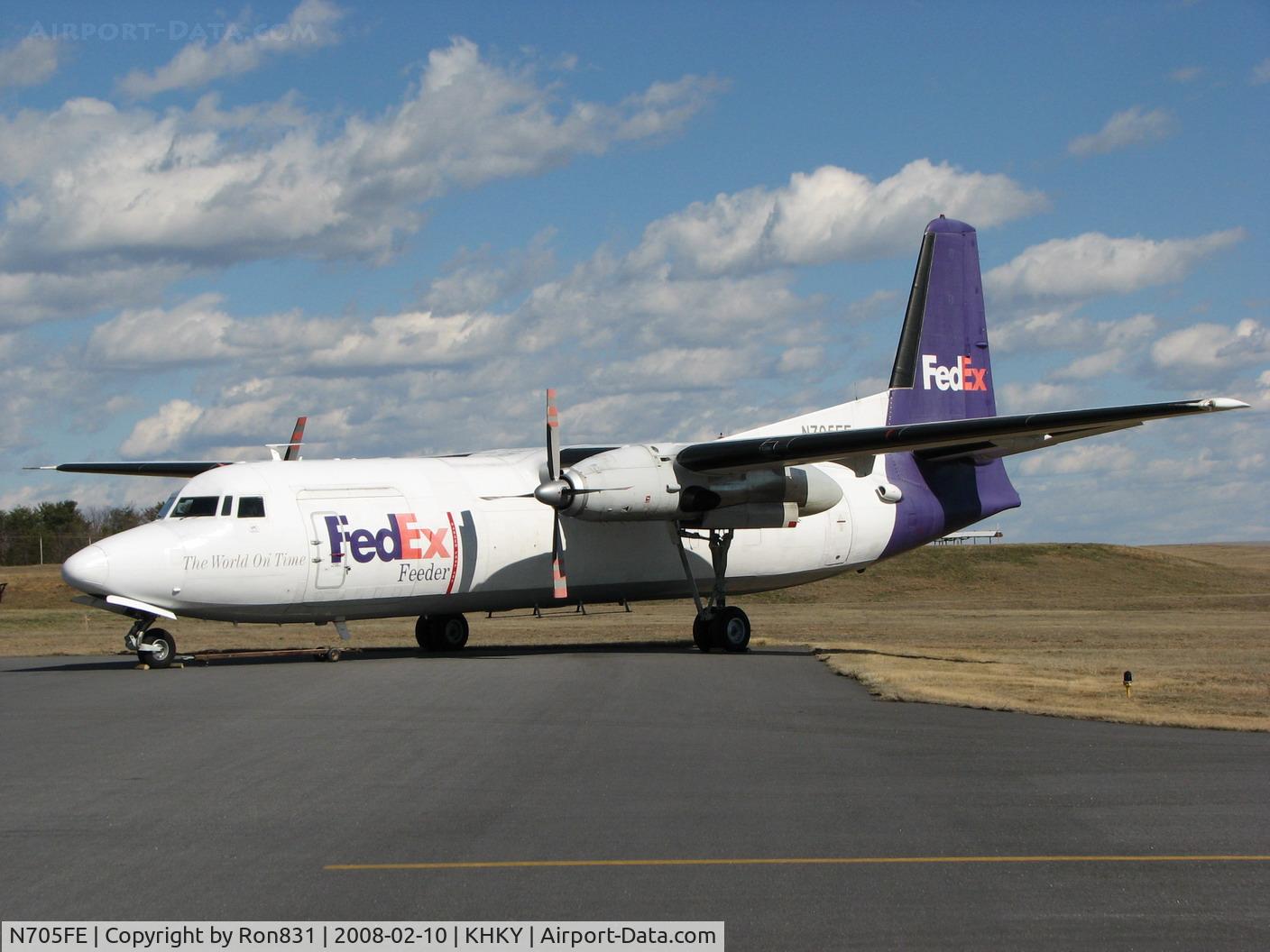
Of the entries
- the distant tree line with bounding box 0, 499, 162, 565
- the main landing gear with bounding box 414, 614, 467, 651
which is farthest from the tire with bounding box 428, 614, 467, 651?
the distant tree line with bounding box 0, 499, 162, 565

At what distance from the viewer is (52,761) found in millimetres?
12250

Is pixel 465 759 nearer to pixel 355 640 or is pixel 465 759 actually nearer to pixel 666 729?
pixel 666 729

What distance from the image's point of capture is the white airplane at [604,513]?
872 inches

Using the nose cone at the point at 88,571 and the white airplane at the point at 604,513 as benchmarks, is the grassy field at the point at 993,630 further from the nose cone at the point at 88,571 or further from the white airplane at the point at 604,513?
the nose cone at the point at 88,571

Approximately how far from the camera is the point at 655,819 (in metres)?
9.39

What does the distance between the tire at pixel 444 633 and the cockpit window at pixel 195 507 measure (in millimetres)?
6032

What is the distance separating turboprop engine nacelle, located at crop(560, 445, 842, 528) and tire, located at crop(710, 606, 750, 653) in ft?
6.18

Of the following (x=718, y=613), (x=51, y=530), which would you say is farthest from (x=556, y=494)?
(x=51, y=530)

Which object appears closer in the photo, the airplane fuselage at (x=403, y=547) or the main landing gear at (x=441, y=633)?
the airplane fuselage at (x=403, y=547)

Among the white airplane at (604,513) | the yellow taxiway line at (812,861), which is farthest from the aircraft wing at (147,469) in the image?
the yellow taxiway line at (812,861)

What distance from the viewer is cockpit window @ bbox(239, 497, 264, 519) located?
22578mm

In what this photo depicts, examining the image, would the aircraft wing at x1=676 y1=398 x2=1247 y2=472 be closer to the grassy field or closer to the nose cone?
the grassy field

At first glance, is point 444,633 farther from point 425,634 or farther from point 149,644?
point 149,644

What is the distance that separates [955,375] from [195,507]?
54.1 feet
